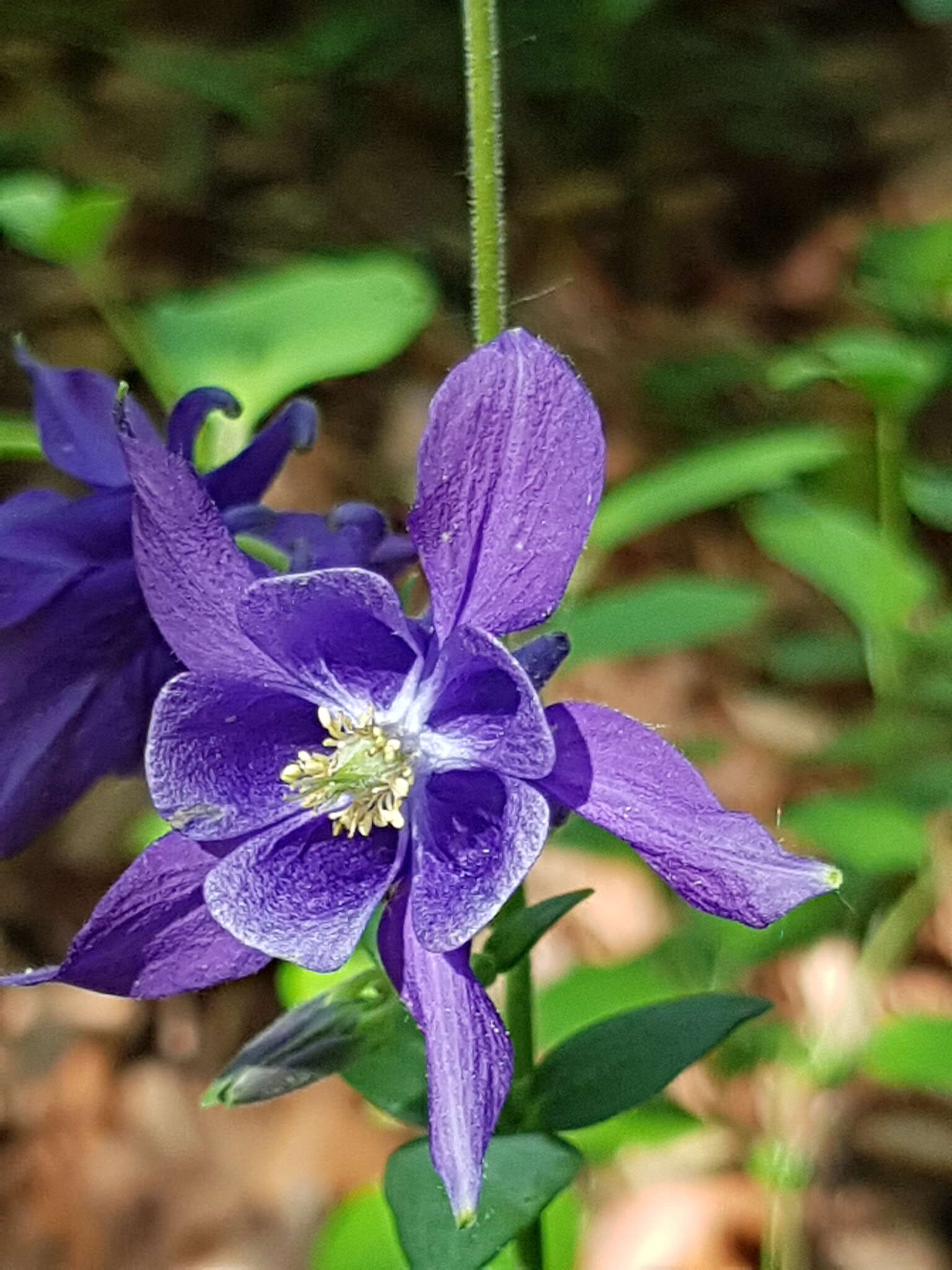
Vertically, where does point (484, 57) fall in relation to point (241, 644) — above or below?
above

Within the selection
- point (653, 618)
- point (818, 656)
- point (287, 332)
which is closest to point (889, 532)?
point (818, 656)

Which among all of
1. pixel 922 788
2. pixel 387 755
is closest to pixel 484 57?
pixel 387 755

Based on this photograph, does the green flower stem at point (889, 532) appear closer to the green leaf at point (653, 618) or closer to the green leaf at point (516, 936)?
the green leaf at point (653, 618)

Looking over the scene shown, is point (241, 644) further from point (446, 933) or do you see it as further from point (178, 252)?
point (178, 252)

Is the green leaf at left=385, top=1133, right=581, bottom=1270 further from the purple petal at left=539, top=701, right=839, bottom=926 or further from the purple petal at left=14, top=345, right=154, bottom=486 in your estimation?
the purple petal at left=14, top=345, right=154, bottom=486

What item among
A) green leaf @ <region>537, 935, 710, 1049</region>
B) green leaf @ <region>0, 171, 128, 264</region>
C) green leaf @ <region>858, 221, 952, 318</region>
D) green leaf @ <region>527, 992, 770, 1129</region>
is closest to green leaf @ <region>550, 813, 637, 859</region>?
green leaf @ <region>537, 935, 710, 1049</region>
